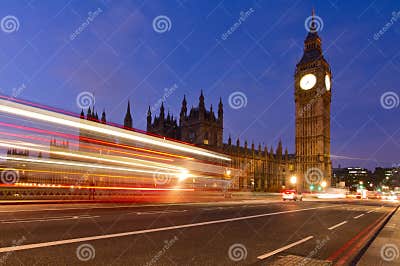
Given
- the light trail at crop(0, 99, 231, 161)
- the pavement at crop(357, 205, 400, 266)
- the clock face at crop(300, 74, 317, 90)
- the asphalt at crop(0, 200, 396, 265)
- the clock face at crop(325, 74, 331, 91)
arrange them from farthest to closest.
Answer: the clock face at crop(325, 74, 331, 91) → the clock face at crop(300, 74, 317, 90) → the light trail at crop(0, 99, 231, 161) → the pavement at crop(357, 205, 400, 266) → the asphalt at crop(0, 200, 396, 265)

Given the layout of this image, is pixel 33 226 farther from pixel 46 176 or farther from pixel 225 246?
pixel 46 176

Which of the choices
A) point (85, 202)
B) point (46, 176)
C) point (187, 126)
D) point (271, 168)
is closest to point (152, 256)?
point (46, 176)

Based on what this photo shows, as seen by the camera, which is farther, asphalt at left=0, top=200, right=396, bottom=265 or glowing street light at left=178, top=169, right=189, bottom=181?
glowing street light at left=178, top=169, right=189, bottom=181

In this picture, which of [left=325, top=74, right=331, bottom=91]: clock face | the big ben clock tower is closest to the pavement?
the big ben clock tower

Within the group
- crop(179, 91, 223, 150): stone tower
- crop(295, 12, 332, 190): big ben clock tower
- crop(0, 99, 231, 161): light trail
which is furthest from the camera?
crop(295, 12, 332, 190): big ben clock tower

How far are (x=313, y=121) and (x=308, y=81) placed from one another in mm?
13566

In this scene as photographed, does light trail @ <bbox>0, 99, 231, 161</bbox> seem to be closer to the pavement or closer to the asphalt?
the asphalt

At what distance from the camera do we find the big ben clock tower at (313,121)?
10738 centimetres

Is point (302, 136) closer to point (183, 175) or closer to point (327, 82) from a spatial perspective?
point (327, 82)

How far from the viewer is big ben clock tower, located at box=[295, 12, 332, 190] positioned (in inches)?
4227

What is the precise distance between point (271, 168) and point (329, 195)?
147 ft

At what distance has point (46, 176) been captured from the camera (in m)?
19.0

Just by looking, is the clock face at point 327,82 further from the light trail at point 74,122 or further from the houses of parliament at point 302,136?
the light trail at point 74,122

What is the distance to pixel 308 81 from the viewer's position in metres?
110
